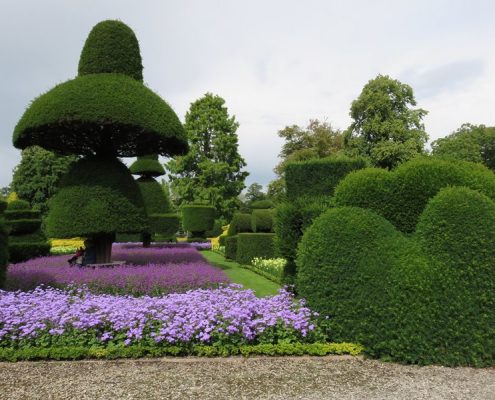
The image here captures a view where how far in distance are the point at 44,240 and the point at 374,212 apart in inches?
710

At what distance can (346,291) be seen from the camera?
5.69m

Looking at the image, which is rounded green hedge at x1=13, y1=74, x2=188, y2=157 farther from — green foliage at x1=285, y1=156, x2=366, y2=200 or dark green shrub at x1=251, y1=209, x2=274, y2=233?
dark green shrub at x1=251, y1=209, x2=274, y2=233

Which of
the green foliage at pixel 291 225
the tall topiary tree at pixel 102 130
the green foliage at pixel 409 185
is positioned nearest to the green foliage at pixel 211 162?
the tall topiary tree at pixel 102 130

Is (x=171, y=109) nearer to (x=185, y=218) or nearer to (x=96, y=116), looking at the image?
(x=96, y=116)

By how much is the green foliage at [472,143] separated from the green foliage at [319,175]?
3872 centimetres

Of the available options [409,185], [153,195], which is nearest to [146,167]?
[153,195]

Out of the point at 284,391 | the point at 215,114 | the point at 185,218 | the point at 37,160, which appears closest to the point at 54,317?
→ the point at 284,391

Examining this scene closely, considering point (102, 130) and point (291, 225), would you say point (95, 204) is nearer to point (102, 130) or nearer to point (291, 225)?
point (102, 130)

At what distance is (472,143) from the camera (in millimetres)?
44344

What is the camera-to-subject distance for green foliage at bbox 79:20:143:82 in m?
11.4

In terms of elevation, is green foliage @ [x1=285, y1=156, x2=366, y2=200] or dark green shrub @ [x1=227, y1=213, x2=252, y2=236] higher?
green foliage @ [x1=285, y1=156, x2=366, y2=200]

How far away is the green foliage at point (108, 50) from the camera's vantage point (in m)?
11.4

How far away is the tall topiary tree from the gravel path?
623 centimetres

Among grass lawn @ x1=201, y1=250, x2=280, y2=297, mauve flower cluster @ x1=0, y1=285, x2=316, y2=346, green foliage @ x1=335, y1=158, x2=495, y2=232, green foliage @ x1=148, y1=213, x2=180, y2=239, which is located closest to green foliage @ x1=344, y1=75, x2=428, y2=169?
green foliage @ x1=148, y1=213, x2=180, y2=239
